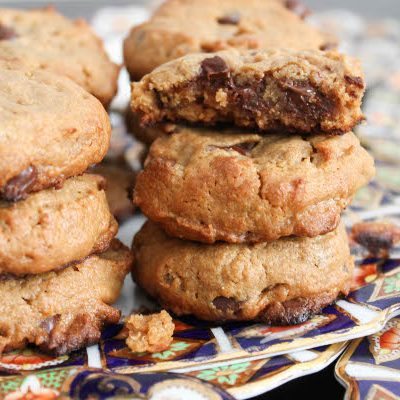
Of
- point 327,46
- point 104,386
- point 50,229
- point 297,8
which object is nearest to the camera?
point 104,386

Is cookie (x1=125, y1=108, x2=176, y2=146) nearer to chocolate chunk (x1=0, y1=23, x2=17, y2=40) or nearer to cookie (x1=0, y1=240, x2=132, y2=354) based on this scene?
chocolate chunk (x1=0, y1=23, x2=17, y2=40)

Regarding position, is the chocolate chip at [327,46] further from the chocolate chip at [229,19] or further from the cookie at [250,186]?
the cookie at [250,186]

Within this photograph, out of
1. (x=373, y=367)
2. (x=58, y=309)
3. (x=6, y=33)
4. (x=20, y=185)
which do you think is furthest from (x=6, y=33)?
(x=373, y=367)

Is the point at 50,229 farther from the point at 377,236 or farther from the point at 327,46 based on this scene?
the point at 327,46

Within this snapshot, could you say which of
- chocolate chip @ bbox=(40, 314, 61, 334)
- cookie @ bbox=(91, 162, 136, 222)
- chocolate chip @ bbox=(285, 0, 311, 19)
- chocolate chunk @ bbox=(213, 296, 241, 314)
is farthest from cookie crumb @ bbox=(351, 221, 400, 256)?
chocolate chip @ bbox=(40, 314, 61, 334)

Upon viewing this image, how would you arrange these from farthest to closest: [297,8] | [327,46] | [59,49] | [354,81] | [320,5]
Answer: [320,5] < [297,8] < [327,46] < [59,49] < [354,81]

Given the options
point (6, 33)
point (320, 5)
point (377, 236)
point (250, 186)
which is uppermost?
point (6, 33)
